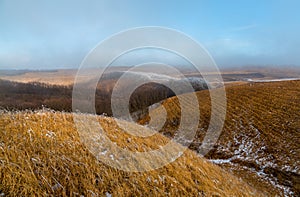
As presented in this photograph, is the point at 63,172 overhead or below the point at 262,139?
overhead

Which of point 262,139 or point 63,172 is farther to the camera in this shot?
point 262,139

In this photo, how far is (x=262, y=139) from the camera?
1988 cm

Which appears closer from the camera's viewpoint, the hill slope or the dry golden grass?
the dry golden grass

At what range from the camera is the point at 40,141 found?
550 cm

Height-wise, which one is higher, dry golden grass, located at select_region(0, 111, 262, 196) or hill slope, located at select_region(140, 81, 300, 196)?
dry golden grass, located at select_region(0, 111, 262, 196)

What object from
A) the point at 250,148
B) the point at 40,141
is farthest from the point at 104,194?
the point at 250,148

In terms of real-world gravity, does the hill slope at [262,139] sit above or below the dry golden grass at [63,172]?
below

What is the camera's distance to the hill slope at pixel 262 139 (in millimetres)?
14310

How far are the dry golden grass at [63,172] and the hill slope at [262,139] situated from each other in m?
9.19

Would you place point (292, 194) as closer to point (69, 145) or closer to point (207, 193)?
point (207, 193)

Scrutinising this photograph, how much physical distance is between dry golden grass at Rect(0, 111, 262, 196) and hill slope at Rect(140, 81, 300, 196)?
9.19 m

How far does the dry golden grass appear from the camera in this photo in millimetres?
4281

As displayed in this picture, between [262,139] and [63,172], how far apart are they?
20466 mm

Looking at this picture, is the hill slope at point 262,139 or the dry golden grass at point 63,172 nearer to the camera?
the dry golden grass at point 63,172
